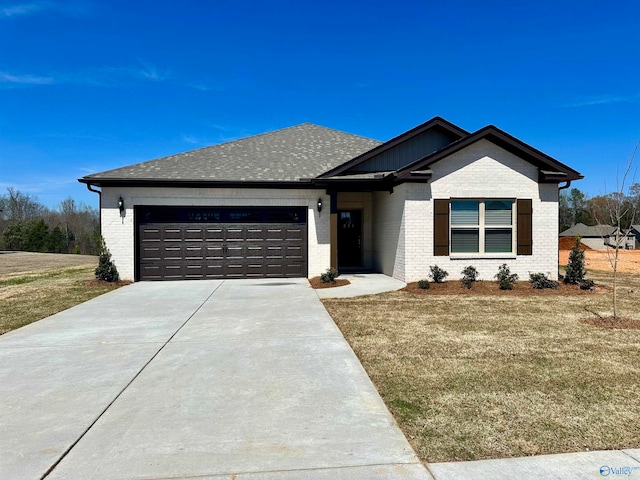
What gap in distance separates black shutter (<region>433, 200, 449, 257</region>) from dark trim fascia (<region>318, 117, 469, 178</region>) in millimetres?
2740

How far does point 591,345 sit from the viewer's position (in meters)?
5.61

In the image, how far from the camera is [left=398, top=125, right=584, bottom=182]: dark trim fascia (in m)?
11.4

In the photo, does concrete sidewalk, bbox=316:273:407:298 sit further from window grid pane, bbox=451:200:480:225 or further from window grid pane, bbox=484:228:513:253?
window grid pane, bbox=484:228:513:253

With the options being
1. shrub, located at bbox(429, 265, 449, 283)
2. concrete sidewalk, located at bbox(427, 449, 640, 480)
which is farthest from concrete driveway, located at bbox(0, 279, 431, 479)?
shrub, located at bbox(429, 265, 449, 283)

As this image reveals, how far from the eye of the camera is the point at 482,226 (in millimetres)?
11938

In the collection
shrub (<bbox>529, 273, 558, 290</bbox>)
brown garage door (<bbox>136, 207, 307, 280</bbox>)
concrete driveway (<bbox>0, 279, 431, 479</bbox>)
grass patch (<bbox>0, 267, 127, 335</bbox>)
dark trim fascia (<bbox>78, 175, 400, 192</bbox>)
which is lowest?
grass patch (<bbox>0, 267, 127, 335</bbox>)

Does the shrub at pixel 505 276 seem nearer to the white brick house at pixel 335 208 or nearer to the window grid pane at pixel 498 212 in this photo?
the white brick house at pixel 335 208

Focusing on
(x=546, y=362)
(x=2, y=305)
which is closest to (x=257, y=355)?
(x=546, y=362)

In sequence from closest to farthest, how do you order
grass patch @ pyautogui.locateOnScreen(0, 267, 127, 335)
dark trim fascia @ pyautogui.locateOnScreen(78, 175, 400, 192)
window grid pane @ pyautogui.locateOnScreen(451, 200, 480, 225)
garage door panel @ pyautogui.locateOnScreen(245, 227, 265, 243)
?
grass patch @ pyautogui.locateOnScreen(0, 267, 127, 335) → window grid pane @ pyautogui.locateOnScreen(451, 200, 480, 225) → dark trim fascia @ pyautogui.locateOnScreen(78, 175, 400, 192) → garage door panel @ pyautogui.locateOnScreen(245, 227, 265, 243)

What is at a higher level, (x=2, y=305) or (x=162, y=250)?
(x=162, y=250)

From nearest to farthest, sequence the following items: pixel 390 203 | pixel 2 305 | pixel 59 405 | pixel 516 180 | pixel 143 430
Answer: pixel 143 430
pixel 59 405
pixel 2 305
pixel 516 180
pixel 390 203

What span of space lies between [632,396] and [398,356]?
237 cm

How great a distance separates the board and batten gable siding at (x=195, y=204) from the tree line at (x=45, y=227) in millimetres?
27834

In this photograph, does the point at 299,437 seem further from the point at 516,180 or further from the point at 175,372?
the point at 516,180
